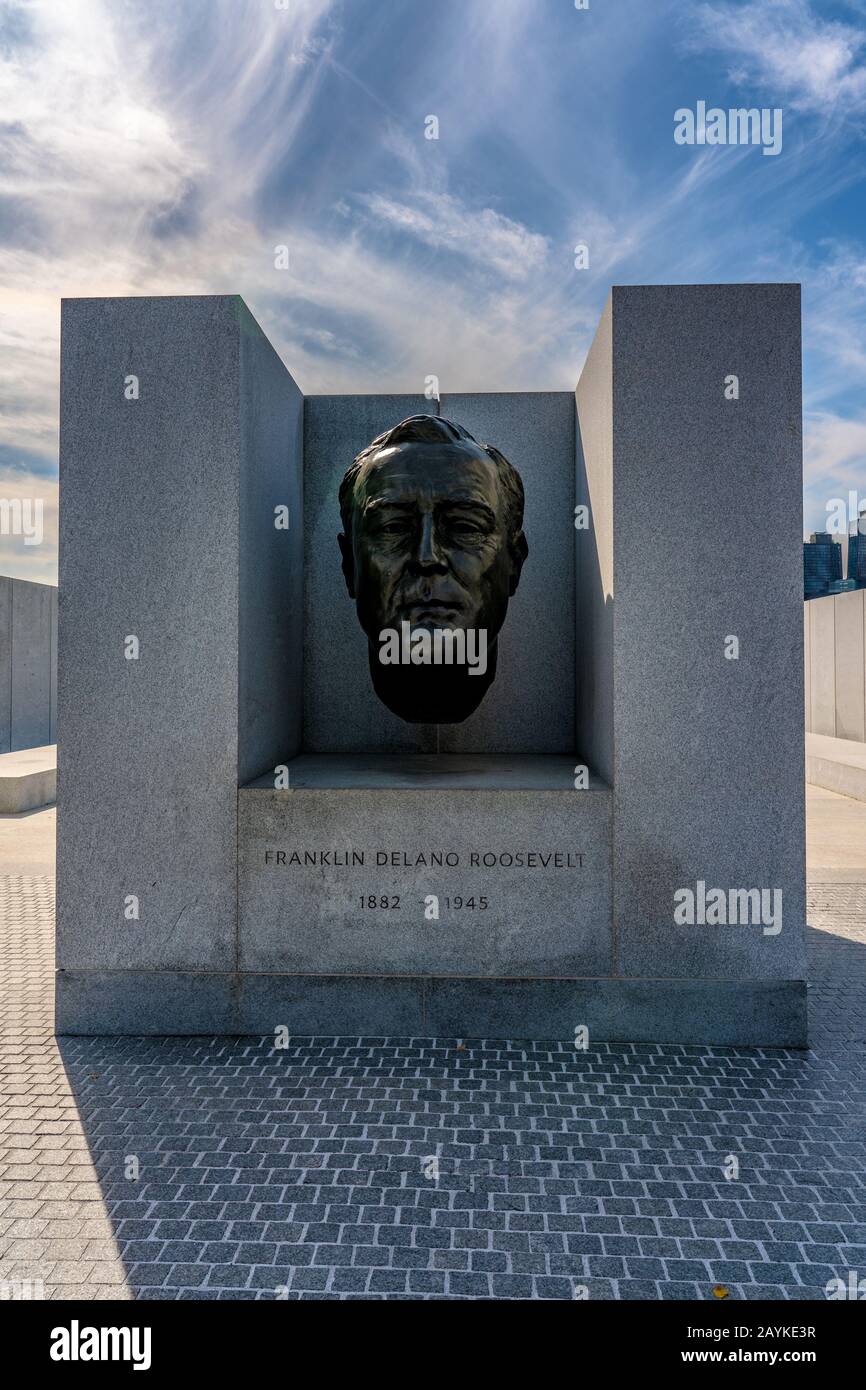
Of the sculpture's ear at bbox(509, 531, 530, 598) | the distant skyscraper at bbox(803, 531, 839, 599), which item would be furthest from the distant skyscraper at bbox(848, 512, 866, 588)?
the sculpture's ear at bbox(509, 531, 530, 598)

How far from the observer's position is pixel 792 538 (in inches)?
179

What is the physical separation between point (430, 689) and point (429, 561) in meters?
0.86

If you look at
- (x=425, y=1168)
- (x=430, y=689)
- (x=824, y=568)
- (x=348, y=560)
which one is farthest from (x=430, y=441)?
(x=824, y=568)

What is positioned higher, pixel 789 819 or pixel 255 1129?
pixel 789 819

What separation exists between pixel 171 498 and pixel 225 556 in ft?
1.62

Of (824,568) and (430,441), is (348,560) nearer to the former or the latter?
(430,441)

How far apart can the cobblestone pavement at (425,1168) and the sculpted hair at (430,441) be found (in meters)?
3.50

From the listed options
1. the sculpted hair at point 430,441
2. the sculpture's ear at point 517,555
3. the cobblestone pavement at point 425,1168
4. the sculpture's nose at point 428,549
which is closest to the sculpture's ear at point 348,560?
the sculpted hair at point 430,441

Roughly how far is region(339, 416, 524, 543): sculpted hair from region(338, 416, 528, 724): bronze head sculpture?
13 mm

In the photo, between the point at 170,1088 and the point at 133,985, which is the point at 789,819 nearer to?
the point at 170,1088

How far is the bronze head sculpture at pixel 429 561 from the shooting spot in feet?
16.1

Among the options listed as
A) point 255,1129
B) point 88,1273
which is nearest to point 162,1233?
point 88,1273

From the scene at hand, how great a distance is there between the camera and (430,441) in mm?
5066

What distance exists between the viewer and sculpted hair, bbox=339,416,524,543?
5117 mm
